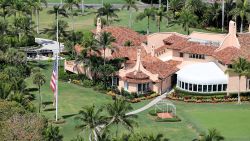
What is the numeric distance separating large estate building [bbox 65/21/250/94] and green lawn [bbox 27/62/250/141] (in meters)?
4.80

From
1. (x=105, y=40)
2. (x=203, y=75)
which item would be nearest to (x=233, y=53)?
(x=203, y=75)

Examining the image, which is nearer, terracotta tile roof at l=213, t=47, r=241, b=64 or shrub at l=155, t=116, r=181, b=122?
shrub at l=155, t=116, r=181, b=122

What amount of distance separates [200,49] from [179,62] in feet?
14.4

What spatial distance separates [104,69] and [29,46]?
2996 centimetres

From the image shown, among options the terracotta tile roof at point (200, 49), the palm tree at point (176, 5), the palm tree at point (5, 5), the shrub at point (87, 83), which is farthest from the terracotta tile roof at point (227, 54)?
the palm tree at point (5, 5)

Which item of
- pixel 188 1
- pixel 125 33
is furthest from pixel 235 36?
pixel 188 1

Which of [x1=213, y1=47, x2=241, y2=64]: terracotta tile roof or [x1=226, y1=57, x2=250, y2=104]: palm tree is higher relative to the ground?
[x1=213, y1=47, x2=241, y2=64]: terracotta tile roof

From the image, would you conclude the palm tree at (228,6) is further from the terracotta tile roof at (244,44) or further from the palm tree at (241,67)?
the palm tree at (241,67)

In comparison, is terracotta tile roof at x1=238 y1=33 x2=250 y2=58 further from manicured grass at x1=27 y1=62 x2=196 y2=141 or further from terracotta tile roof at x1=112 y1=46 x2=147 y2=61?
manicured grass at x1=27 y1=62 x2=196 y2=141

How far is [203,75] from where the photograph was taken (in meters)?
114

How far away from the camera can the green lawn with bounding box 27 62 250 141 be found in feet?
311

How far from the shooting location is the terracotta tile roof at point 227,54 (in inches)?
4560

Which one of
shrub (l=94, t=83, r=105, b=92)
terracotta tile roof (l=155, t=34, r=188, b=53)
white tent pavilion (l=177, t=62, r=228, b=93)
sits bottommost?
shrub (l=94, t=83, r=105, b=92)

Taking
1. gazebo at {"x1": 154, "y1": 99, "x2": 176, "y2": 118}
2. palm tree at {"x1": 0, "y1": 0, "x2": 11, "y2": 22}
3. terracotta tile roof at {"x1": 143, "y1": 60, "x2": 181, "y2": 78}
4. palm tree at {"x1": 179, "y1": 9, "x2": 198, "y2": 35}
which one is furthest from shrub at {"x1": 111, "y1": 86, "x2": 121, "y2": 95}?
palm tree at {"x1": 0, "y1": 0, "x2": 11, "y2": 22}
